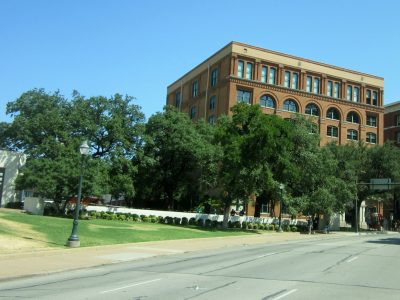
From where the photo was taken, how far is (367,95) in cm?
7794

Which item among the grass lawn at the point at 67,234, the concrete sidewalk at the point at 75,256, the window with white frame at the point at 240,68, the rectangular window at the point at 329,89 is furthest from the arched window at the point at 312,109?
the concrete sidewalk at the point at 75,256

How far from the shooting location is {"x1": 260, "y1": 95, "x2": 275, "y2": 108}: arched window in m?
Result: 68.5

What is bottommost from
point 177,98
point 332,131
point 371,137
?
point 332,131

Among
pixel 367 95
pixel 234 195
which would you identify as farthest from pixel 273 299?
pixel 367 95

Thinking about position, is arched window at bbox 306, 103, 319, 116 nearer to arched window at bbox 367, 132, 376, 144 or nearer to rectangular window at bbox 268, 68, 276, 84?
rectangular window at bbox 268, 68, 276, 84

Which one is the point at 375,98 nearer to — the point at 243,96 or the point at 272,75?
the point at 272,75

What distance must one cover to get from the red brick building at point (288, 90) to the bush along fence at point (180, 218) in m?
22.1

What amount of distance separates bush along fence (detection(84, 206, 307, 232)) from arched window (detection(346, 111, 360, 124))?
32031 millimetres

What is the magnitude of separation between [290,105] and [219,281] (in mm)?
60245

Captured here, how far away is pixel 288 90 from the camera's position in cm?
6994

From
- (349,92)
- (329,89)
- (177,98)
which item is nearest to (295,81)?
(329,89)

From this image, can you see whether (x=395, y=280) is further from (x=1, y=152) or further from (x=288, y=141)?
(x=1, y=152)

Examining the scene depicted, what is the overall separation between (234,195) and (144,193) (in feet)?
53.0

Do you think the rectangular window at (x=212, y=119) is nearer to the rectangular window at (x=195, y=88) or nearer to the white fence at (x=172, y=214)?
the rectangular window at (x=195, y=88)
